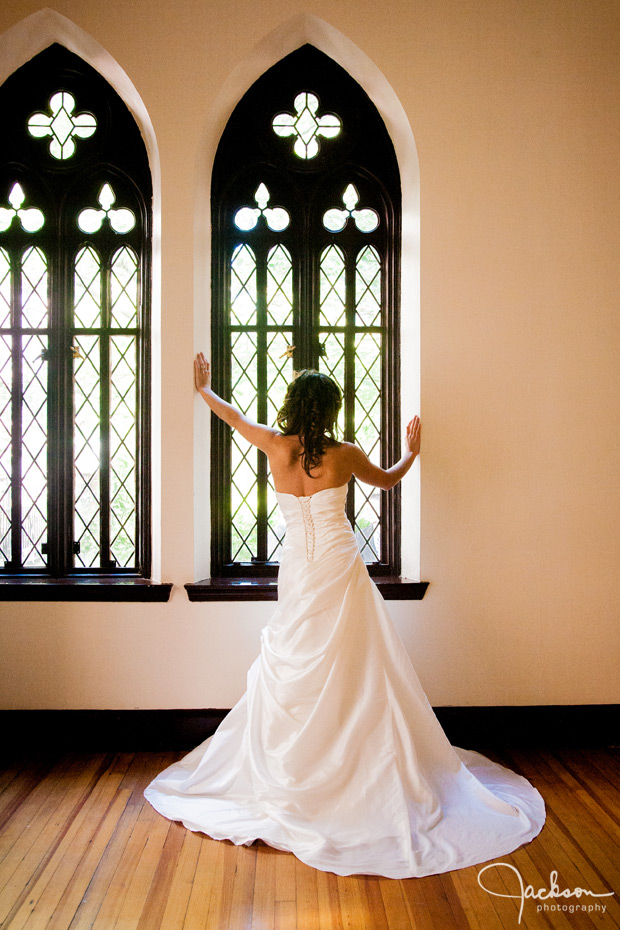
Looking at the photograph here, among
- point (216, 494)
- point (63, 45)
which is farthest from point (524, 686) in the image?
point (63, 45)

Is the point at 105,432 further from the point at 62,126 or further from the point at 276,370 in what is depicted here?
the point at 62,126

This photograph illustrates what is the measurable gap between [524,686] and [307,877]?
163 cm

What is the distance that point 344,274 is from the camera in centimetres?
338

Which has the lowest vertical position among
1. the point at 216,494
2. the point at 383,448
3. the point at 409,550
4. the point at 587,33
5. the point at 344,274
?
the point at 409,550

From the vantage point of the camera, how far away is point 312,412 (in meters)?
2.48

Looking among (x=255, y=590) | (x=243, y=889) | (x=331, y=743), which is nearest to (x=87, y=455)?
(x=255, y=590)

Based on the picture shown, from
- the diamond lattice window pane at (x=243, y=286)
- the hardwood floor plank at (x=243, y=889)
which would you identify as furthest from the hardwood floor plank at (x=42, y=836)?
the diamond lattice window pane at (x=243, y=286)

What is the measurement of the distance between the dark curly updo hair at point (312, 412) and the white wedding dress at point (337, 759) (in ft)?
0.72

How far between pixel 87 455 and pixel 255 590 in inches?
50.8

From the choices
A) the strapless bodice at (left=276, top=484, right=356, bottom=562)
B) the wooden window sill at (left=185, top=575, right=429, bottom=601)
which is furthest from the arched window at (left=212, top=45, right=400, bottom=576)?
the strapless bodice at (left=276, top=484, right=356, bottom=562)

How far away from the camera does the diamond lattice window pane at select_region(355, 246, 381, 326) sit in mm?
3379

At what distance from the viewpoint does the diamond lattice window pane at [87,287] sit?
3336 mm

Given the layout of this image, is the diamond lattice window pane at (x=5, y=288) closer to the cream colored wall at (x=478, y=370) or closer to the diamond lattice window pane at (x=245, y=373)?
the cream colored wall at (x=478, y=370)

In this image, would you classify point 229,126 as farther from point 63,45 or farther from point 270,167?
point 63,45
